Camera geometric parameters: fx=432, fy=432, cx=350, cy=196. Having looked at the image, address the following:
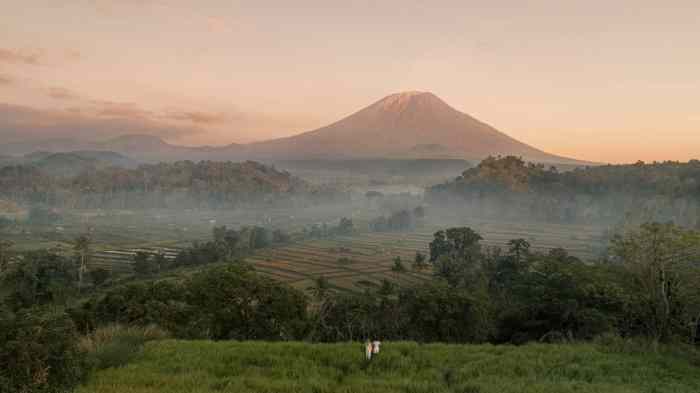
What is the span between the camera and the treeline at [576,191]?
110 metres

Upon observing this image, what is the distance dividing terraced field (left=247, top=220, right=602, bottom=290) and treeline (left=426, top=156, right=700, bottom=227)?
A: 15.6 meters

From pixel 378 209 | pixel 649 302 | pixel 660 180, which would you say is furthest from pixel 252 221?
pixel 649 302

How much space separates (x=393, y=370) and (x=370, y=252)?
70.3 meters

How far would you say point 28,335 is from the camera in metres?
5.52

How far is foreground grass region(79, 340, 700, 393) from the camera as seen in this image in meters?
5.80

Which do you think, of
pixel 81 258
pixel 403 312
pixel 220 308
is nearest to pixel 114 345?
pixel 220 308

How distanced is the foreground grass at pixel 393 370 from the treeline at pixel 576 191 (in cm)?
10345

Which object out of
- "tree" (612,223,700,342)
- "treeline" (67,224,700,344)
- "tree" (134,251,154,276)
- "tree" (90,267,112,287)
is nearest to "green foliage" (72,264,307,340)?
"treeline" (67,224,700,344)

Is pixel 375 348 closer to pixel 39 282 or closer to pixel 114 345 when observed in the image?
pixel 114 345

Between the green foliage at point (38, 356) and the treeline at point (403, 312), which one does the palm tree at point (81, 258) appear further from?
the green foliage at point (38, 356)

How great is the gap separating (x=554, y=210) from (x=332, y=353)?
137 m

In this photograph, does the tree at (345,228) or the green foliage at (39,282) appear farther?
the tree at (345,228)

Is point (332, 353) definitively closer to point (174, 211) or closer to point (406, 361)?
point (406, 361)

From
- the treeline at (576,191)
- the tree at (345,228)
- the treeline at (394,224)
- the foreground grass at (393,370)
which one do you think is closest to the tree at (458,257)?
the foreground grass at (393,370)
